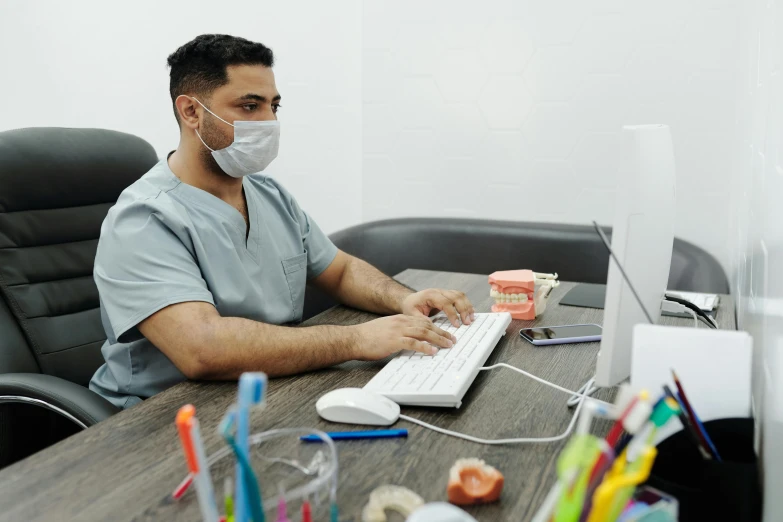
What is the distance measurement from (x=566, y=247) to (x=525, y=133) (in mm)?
420

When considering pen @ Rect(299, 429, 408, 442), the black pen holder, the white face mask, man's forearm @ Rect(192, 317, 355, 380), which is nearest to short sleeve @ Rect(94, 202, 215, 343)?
man's forearm @ Rect(192, 317, 355, 380)

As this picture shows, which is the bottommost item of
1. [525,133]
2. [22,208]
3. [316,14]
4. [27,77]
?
[22,208]

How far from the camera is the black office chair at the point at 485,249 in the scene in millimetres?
2270

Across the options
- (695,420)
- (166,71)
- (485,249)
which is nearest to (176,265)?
(695,420)

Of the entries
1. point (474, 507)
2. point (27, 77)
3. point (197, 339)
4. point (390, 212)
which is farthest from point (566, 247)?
point (27, 77)

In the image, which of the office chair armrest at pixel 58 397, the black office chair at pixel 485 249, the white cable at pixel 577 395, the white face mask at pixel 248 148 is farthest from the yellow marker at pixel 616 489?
the black office chair at pixel 485 249

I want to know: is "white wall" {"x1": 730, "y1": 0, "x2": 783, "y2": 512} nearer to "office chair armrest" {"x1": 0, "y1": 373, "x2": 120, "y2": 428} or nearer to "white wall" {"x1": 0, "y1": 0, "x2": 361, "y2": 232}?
"office chair armrest" {"x1": 0, "y1": 373, "x2": 120, "y2": 428}

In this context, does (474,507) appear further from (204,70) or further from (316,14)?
(316,14)

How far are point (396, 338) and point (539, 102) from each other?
4.73 ft

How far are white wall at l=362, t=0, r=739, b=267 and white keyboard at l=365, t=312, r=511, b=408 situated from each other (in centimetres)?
119

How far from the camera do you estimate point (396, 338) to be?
1.21 metres

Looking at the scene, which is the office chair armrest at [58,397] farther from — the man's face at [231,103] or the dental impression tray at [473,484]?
the dental impression tray at [473,484]

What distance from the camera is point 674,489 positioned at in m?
0.64

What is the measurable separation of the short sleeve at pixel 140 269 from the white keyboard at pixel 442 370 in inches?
15.3
